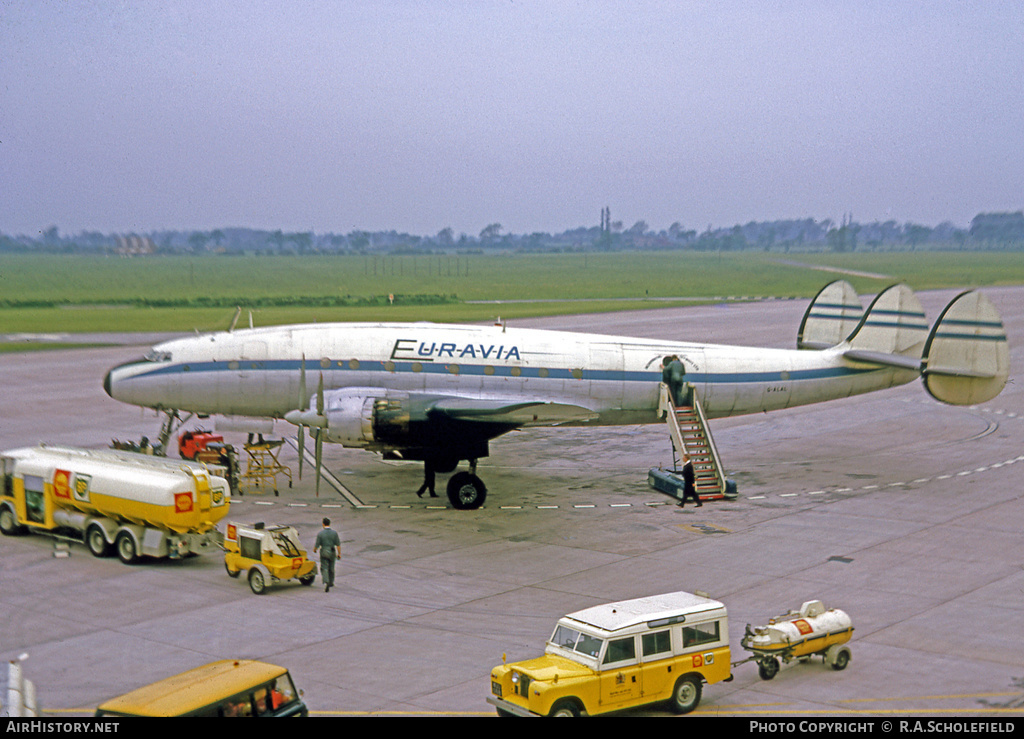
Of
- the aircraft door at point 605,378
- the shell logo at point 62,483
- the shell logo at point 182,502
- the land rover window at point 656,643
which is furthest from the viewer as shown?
the aircraft door at point 605,378

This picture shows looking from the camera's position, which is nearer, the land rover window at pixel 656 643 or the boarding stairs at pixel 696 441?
the land rover window at pixel 656 643

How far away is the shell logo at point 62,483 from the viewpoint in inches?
960

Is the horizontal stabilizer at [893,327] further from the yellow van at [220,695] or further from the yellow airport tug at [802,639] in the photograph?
the yellow van at [220,695]

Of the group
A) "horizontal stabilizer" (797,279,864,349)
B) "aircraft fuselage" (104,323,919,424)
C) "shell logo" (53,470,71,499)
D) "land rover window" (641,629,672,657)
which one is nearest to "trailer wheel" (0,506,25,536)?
"shell logo" (53,470,71,499)

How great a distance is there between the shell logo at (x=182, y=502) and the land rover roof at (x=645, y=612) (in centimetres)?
1072

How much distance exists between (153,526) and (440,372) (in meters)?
10.4

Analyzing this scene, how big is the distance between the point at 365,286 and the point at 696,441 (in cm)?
10089

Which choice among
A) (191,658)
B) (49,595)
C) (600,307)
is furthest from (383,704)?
(600,307)

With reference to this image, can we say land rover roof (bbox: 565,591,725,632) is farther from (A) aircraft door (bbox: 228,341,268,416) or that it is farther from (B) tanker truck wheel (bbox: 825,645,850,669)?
(A) aircraft door (bbox: 228,341,268,416)

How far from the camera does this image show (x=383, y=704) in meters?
15.3

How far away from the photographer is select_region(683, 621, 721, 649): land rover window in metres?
15.6

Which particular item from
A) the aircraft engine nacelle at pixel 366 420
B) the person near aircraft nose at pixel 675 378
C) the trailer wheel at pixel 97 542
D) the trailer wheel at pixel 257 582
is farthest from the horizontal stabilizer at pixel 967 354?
the trailer wheel at pixel 97 542

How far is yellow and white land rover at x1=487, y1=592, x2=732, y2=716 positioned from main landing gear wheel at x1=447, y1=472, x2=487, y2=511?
505 inches

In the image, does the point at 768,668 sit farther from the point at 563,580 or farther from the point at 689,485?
the point at 689,485
